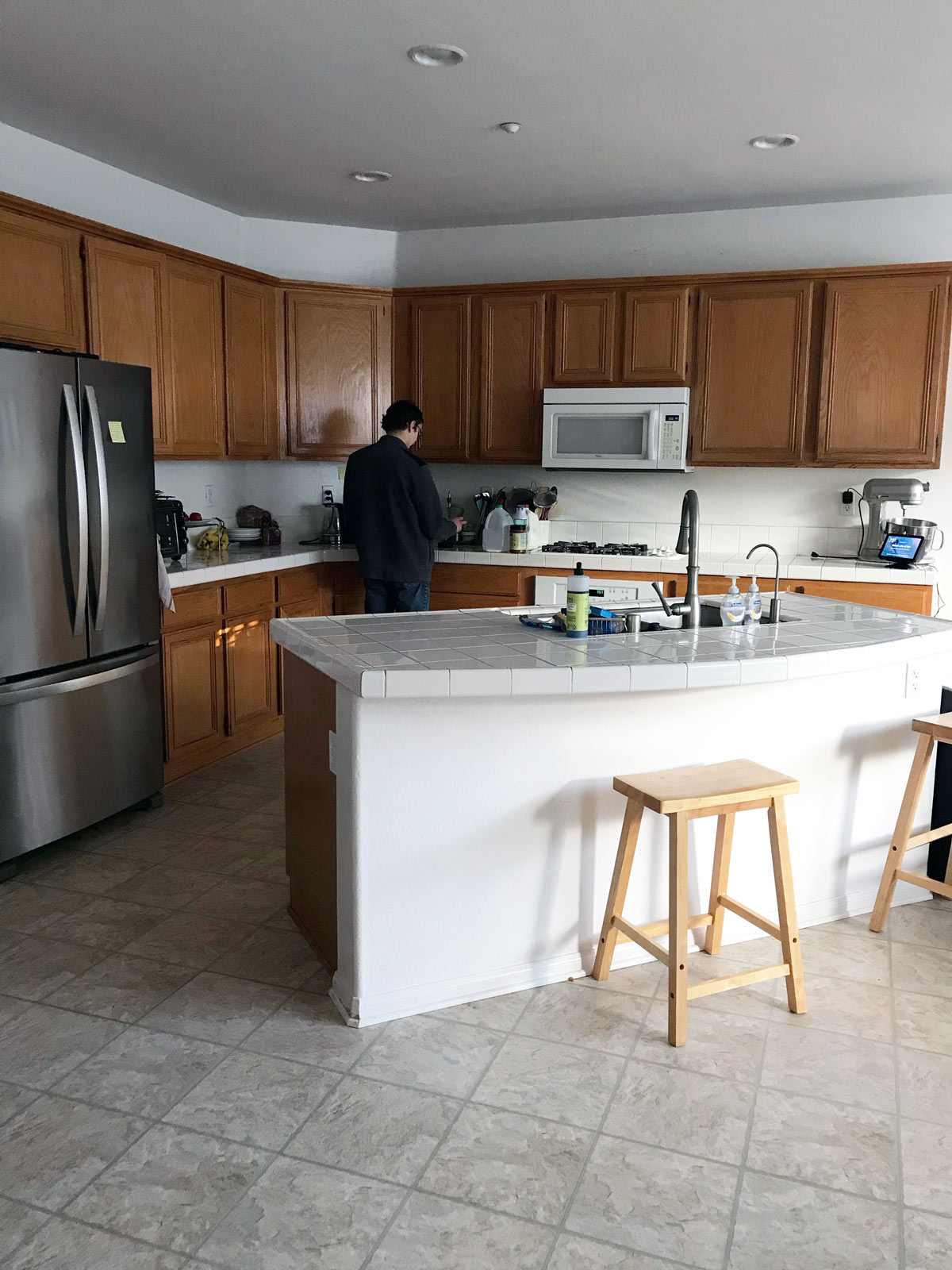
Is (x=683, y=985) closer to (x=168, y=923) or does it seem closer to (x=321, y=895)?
(x=321, y=895)

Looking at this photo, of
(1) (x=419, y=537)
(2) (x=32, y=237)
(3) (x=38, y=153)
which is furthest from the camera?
(1) (x=419, y=537)

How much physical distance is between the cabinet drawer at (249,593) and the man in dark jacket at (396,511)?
45 cm

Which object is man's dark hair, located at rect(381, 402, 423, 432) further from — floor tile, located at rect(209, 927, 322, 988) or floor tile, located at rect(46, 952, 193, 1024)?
floor tile, located at rect(46, 952, 193, 1024)

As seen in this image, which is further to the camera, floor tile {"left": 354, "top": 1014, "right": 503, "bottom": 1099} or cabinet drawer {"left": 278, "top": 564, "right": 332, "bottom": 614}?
cabinet drawer {"left": 278, "top": 564, "right": 332, "bottom": 614}

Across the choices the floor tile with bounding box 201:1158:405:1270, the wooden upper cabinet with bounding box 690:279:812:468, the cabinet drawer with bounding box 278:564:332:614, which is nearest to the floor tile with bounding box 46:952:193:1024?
the floor tile with bounding box 201:1158:405:1270

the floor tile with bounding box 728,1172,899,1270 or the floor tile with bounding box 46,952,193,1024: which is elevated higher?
the floor tile with bounding box 46,952,193,1024

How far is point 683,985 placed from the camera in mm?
2307

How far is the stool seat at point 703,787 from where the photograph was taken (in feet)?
7.52

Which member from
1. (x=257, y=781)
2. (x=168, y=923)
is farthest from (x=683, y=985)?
(x=257, y=781)

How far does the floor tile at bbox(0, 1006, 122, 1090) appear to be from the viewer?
2.21m

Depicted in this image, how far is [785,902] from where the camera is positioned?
96.0 inches

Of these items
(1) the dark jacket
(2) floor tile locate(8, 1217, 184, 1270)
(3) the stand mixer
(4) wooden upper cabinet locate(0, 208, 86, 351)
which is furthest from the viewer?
(3) the stand mixer

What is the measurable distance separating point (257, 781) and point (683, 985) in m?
2.41

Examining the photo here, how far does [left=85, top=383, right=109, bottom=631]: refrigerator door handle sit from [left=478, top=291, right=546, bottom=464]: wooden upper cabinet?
245 centimetres
